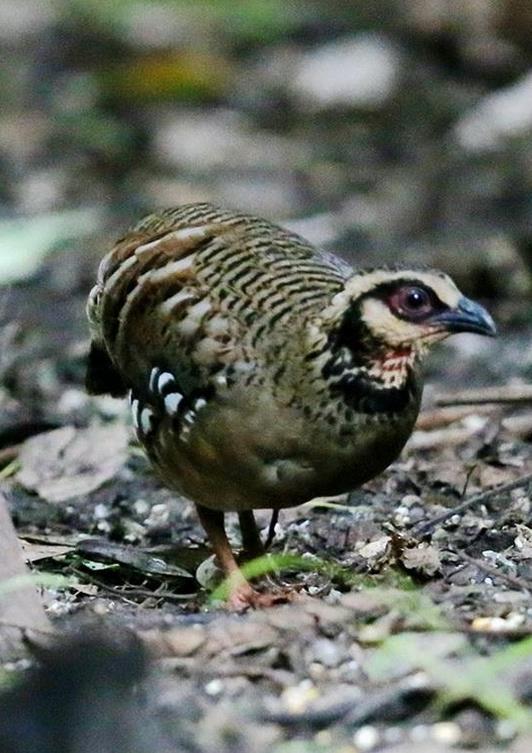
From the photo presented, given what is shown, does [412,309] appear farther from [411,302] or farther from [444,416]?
[444,416]

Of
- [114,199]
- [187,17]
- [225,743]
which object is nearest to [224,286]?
[225,743]

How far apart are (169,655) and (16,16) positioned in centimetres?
1107

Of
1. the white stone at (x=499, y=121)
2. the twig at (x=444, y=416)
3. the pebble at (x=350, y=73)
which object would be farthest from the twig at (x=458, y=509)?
the pebble at (x=350, y=73)

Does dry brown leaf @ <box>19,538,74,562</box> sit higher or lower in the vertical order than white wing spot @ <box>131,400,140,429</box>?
lower

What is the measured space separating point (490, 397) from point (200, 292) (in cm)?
164

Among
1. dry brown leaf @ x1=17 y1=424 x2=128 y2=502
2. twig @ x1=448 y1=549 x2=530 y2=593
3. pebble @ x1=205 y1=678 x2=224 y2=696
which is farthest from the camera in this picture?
dry brown leaf @ x1=17 y1=424 x2=128 y2=502

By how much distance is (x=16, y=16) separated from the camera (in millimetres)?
14625

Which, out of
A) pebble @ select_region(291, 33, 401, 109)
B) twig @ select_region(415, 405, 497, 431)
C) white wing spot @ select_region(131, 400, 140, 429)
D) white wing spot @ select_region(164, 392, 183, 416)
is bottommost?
pebble @ select_region(291, 33, 401, 109)

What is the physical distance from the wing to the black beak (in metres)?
0.36

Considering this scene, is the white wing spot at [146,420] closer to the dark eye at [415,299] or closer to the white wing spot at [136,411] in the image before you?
Result: the white wing spot at [136,411]

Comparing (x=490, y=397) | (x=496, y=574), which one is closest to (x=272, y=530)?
(x=496, y=574)

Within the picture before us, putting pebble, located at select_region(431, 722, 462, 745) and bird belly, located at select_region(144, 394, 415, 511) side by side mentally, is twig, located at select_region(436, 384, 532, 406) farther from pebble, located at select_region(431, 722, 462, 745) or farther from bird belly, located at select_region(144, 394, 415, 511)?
pebble, located at select_region(431, 722, 462, 745)

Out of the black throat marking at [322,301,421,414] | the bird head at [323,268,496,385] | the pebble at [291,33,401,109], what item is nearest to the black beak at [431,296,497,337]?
the bird head at [323,268,496,385]

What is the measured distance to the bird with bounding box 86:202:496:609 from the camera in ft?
15.8
